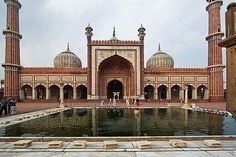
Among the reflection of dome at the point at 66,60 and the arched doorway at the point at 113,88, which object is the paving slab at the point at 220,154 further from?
the reflection of dome at the point at 66,60

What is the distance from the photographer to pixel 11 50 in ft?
93.2

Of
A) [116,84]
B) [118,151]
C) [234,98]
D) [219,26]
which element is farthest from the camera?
[116,84]

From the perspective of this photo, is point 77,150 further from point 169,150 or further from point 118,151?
point 169,150

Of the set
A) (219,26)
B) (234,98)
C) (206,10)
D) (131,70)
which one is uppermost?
(206,10)

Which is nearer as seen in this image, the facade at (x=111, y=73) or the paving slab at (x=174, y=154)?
the paving slab at (x=174, y=154)

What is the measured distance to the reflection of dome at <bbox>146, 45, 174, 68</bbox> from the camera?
3763 centimetres

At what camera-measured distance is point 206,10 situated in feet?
104

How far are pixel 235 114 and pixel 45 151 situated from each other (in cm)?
362

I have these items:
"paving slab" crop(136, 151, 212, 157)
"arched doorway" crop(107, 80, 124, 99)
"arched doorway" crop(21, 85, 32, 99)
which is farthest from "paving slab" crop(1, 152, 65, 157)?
"arched doorway" crop(107, 80, 124, 99)

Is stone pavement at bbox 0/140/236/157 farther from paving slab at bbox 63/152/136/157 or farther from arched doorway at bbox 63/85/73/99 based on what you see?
arched doorway at bbox 63/85/73/99

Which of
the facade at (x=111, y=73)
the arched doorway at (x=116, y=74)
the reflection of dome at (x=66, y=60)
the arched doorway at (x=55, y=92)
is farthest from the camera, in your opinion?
the reflection of dome at (x=66, y=60)

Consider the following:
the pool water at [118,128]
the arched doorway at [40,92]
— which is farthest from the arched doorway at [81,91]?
the pool water at [118,128]

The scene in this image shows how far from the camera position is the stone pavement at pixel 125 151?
424 centimetres

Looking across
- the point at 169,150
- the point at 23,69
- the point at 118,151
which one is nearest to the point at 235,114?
the point at 169,150
